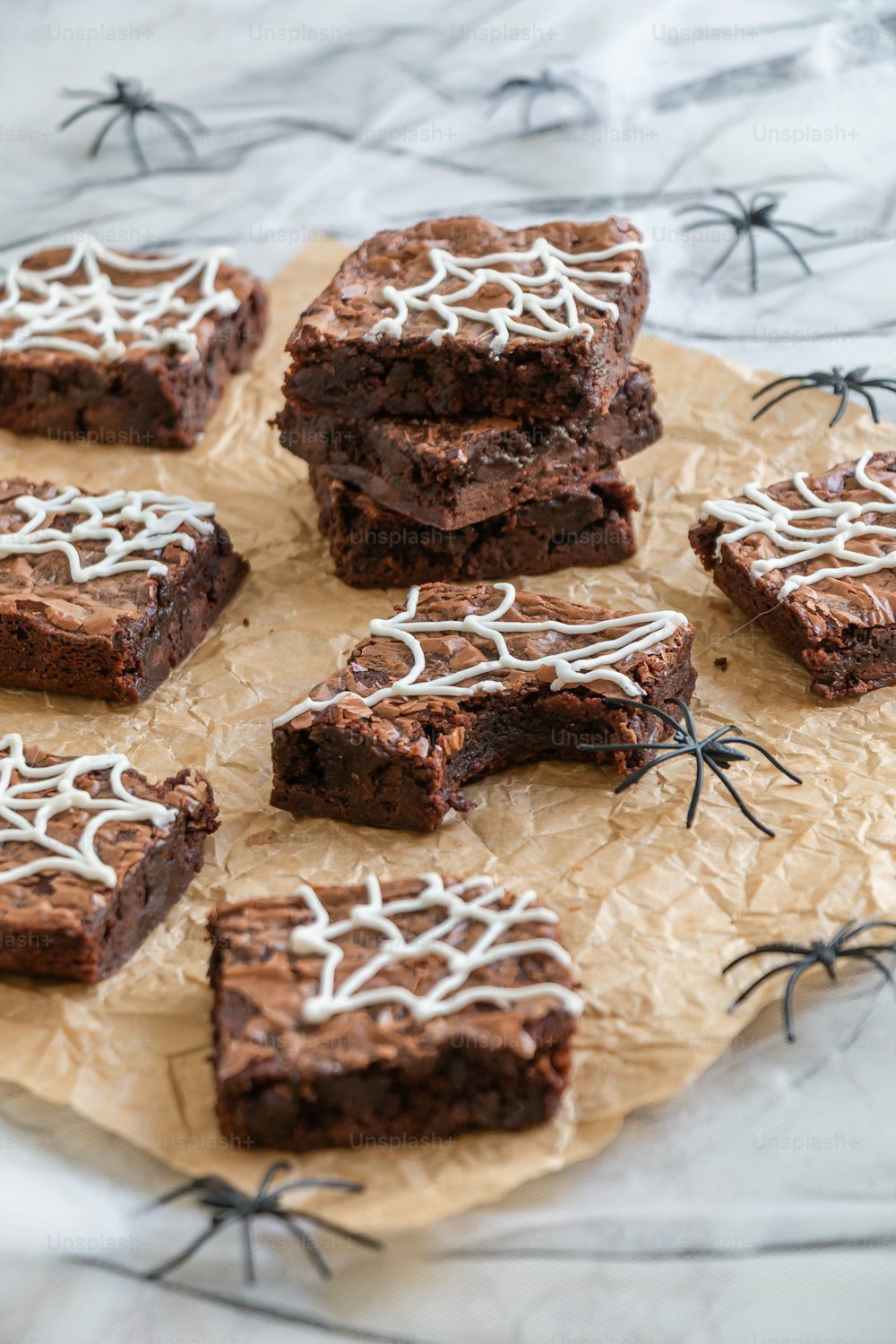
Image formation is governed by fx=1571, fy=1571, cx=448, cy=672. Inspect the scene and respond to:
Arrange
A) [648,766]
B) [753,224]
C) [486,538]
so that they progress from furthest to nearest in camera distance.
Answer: [753,224]
[486,538]
[648,766]

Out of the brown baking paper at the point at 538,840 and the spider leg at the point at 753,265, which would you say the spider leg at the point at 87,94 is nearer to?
the brown baking paper at the point at 538,840

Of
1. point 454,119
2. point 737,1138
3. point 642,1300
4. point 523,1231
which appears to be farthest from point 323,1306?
point 454,119

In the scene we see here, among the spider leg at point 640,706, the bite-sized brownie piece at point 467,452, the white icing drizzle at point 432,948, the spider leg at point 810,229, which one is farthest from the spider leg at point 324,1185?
the spider leg at point 810,229

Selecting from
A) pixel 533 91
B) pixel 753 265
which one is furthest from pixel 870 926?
pixel 533 91

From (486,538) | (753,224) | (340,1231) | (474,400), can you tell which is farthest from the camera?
(753,224)

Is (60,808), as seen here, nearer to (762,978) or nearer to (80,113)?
(762,978)

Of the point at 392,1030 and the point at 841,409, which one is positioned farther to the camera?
the point at 841,409

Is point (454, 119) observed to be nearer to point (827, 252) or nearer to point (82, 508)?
point (827, 252)
